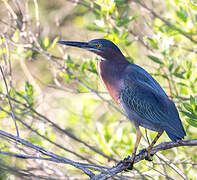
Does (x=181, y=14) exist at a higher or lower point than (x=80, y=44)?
higher

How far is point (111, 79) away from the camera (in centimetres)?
363

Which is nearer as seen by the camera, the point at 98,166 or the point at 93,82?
the point at 98,166

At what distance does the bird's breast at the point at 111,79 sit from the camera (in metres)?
3.54

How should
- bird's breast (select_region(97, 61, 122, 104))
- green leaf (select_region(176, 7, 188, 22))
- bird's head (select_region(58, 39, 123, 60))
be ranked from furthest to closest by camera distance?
green leaf (select_region(176, 7, 188, 22))
bird's head (select_region(58, 39, 123, 60))
bird's breast (select_region(97, 61, 122, 104))

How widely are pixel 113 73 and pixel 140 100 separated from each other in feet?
1.44

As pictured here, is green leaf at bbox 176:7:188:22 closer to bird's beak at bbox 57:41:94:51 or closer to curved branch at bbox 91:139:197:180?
bird's beak at bbox 57:41:94:51

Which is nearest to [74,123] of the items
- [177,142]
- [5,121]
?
[5,121]

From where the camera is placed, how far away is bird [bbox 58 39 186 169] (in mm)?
3326

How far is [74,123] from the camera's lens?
5.61 meters

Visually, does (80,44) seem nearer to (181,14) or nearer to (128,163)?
(128,163)

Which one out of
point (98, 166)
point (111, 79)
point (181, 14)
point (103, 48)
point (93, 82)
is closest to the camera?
point (98, 166)

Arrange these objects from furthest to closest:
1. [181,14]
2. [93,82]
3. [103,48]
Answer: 1. [93,82]
2. [181,14]
3. [103,48]

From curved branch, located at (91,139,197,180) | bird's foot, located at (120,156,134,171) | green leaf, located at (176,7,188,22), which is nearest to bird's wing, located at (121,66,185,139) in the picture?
curved branch, located at (91,139,197,180)

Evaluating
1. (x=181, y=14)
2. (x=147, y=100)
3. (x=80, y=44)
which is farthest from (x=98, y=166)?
(x=181, y=14)
